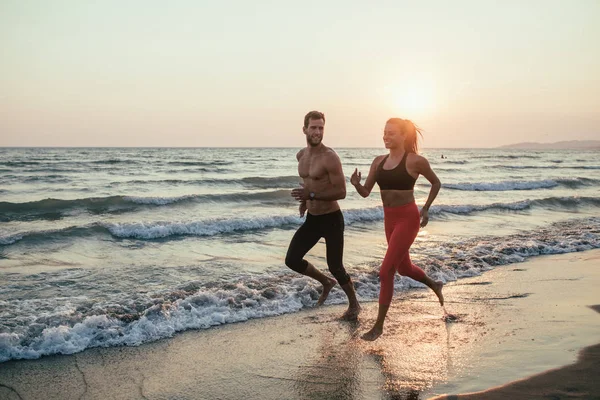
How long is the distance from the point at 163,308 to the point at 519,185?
2864 cm

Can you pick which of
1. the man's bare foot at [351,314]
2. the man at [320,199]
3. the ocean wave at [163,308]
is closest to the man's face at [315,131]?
the man at [320,199]

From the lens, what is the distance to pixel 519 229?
1401cm

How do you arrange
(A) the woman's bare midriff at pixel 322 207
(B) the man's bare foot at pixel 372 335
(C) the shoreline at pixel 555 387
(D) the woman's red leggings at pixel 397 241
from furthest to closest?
(A) the woman's bare midriff at pixel 322 207 → (D) the woman's red leggings at pixel 397 241 → (B) the man's bare foot at pixel 372 335 → (C) the shoreline at pixel 555 387

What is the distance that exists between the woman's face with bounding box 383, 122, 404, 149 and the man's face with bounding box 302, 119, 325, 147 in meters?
0.71

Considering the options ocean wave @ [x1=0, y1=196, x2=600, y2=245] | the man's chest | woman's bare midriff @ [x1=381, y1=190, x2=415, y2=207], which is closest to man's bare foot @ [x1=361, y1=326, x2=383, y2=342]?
woman's bare midriff @ [x1=381, y1=190, x2=415, y2=207]

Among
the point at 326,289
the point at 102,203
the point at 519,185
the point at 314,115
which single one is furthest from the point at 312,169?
the point at 519,185

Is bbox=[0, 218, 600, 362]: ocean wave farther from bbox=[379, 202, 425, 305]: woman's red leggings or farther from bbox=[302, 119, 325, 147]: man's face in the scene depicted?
bbox=[302, 119, 325, 147]: man's face

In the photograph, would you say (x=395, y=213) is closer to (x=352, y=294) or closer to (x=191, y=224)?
(x=352, y=294)

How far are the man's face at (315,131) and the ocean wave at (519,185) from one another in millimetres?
24624

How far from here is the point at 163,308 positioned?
6133mm

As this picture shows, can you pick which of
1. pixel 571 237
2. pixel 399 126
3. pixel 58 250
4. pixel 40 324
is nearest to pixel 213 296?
pixel 40 324

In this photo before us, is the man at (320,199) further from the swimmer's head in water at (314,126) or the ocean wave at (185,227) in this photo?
the ocean wave at (185,227)

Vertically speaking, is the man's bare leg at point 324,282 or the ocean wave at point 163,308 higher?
the man's bare leg at point 324,282

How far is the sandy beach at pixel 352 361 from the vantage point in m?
4.10
